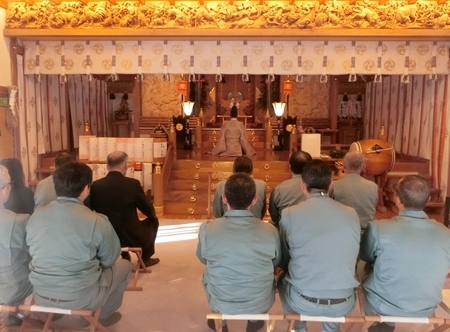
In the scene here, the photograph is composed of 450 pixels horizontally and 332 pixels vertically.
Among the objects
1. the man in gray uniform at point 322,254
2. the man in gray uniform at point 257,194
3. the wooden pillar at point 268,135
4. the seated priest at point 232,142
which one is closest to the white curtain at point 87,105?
the seated priest at point 232,142

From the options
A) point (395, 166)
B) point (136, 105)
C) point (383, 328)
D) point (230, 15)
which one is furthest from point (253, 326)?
point (136, 105)

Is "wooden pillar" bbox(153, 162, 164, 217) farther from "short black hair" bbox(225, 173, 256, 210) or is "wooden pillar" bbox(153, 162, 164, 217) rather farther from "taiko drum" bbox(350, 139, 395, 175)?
"short black hair" bbox(225, 173, 256, 210)

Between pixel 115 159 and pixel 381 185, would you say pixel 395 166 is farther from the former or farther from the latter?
pixel 115 159

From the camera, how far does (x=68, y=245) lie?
8.09 ft

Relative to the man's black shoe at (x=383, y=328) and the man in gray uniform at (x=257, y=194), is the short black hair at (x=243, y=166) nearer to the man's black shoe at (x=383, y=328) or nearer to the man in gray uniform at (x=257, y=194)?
the man in gray uniform at (x=257, y=194)

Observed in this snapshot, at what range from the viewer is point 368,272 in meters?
2.72

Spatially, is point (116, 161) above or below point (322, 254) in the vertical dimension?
above

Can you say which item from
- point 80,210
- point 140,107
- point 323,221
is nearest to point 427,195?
point 323,221

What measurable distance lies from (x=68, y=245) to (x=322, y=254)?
1.40 meters

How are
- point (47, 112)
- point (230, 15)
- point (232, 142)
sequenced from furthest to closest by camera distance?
point (232, 142) → point (47, 112) → point (230, 15)

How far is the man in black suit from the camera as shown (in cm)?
371

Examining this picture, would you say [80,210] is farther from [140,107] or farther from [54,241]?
[140,107]

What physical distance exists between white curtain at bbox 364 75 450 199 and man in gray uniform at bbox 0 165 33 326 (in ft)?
18.7

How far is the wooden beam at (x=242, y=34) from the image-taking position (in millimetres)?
5625
